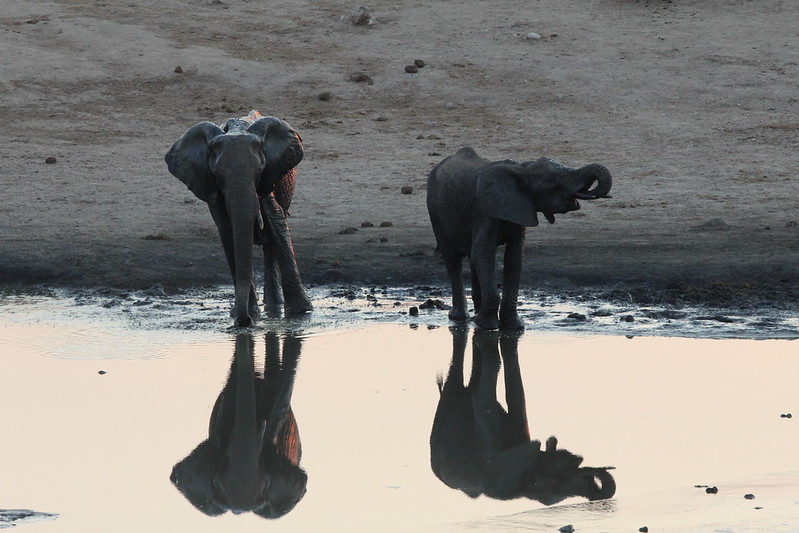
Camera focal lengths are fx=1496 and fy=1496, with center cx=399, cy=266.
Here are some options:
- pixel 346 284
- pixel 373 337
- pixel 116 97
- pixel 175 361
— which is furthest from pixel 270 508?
pixel 116 97

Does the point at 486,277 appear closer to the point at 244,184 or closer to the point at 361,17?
the point at 244,184

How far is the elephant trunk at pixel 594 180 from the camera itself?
10.5m

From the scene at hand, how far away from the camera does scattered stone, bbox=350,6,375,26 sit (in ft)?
87.5

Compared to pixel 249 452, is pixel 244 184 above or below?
above

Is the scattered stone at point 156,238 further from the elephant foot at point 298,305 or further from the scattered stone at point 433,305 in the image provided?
the scattered stone at point 433,305

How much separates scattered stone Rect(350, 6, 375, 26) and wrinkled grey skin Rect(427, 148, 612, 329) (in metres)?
15.0

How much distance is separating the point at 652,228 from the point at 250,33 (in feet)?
A: 41.2

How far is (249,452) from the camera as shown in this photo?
813 centimetres

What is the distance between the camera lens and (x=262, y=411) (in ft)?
29.7

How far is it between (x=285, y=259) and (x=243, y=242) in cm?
122

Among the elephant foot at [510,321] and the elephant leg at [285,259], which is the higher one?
the elephant leg at [285,259]

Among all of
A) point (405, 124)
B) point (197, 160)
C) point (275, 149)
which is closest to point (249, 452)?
point (197, 160)

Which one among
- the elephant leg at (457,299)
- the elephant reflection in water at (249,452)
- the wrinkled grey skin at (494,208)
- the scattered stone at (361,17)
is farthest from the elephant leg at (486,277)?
the scattered stone at (361,17)

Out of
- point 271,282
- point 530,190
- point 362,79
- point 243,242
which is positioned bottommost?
point 271,282
